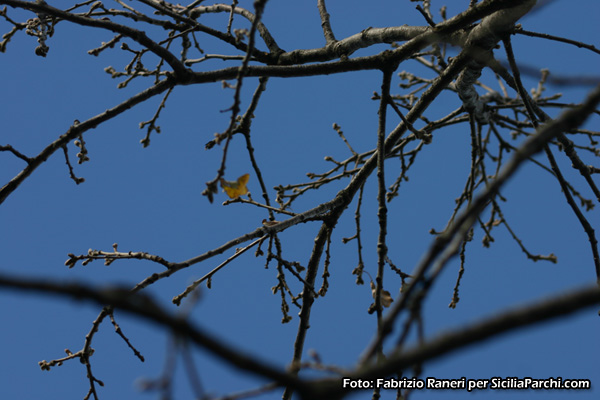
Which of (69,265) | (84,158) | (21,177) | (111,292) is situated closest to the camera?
(111,292)

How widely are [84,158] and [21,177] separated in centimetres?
65

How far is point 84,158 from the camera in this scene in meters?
2.75

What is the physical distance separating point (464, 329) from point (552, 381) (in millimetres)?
1322

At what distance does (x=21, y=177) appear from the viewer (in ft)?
6.93

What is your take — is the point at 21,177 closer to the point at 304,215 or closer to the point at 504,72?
the point at 304,215

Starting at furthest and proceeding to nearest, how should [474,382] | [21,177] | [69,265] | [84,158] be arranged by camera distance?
[84,158] → [69,265] → [21,177] → [474,382]

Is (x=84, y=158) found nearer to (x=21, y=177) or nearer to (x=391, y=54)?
(x=21, y=177)

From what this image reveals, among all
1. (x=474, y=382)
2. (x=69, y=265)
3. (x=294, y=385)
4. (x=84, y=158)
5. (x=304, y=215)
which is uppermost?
(x=84, y=158)

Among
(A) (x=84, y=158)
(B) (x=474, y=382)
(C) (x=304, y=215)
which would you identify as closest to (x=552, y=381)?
(B) (x=474, y=382)

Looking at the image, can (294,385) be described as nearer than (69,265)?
Yes

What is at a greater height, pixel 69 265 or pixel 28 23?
pixel 28 23

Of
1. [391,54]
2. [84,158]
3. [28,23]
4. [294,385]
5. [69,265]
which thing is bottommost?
[294,385]

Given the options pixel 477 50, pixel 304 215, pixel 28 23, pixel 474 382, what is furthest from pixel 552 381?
pixel 28 23

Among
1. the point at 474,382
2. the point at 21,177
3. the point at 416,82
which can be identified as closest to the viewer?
the point at 474,382
